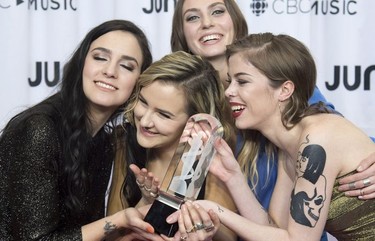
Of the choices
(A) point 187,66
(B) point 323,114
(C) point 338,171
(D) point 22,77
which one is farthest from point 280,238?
(D) point 22,77

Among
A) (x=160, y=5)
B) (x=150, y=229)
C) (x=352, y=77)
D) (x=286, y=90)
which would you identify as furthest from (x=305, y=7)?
(x=150, y=229)

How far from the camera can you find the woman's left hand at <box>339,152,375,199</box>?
4.71ft

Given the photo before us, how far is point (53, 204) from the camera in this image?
1.50 meters

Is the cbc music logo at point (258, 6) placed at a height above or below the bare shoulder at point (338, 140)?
above

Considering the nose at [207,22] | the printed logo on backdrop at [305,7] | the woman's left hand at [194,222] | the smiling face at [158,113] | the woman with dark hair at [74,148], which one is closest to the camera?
the woman's left hand at [194,222]

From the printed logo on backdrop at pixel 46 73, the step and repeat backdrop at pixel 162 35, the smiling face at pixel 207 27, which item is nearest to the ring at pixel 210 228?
the smiling face at pixel 207 27

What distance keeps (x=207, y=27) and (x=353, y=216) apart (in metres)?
0.77

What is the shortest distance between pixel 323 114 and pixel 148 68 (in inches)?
18.0

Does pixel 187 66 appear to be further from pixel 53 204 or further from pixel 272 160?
pixel 53 204

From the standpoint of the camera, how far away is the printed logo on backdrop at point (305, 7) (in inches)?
94.7

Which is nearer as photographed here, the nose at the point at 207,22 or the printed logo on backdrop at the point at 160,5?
the nose at the point at 207,22

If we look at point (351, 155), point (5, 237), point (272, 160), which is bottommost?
point (5, 237)

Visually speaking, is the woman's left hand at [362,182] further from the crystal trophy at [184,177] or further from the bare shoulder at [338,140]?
the crystal trophy at [184,177]

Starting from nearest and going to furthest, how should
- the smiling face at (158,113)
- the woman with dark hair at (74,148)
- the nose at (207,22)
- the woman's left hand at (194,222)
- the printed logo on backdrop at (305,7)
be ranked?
1. the woman's left hand at (194,222)
2. the woman with dark hair at (74,148)
3. the smiling face at (158,113)
4. the nose at (207,22)
5. the printed logo on backdrop at (305,7)
